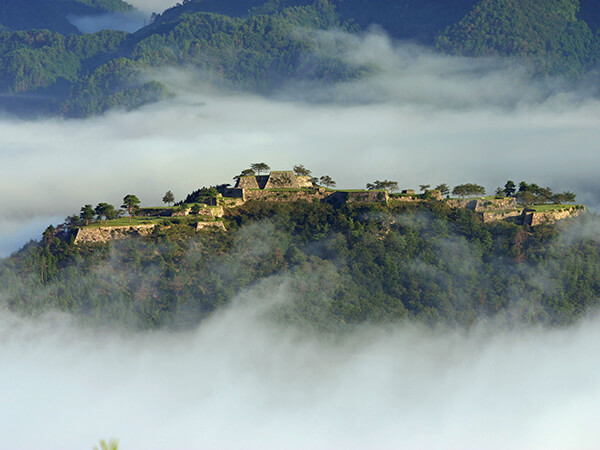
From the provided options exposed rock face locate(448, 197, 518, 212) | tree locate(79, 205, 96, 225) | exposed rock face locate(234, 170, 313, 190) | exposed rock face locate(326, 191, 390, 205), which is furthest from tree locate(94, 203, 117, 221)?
exposed rock face locate(448, 197, 518, 212)

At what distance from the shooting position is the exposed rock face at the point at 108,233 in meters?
125

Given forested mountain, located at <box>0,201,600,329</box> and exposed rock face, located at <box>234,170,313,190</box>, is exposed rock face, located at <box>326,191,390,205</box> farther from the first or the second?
exposed rock face, located at <box>234,170,313,190</box>

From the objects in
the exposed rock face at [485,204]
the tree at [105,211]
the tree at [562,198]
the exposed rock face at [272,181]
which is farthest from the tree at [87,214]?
the tree at [562,198]

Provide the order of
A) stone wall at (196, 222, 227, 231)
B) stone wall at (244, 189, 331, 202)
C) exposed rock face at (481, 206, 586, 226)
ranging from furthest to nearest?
stone wall at (244, 189, 331, 202) < exposed rock face at (481, 206, 586, 226) < stone wall at (196, 222, 227, 231)

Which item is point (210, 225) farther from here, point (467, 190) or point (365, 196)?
point (467, 190)

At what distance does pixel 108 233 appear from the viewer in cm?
12544

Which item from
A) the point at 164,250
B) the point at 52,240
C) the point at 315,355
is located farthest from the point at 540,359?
the point at 52,240

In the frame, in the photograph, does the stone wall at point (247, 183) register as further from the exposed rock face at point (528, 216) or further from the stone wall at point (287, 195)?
the exposed rock face at point (528, 216)

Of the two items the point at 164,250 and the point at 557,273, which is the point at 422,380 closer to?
the point at 557,273

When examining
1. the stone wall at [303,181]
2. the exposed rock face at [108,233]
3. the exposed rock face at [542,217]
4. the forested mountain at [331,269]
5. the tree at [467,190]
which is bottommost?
the forested mountain at [331,269]

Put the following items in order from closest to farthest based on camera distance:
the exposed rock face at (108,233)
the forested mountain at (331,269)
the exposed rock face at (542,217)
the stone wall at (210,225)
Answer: the forested mountain at (331,269)
the exposed rock face at (108,233)
the stone wall at (210,225)
the exposed rock face at (542,217)

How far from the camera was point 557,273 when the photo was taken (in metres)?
136

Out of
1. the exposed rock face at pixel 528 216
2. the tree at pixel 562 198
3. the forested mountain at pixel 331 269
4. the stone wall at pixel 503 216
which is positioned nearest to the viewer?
the forested mountain at pixel 331 269

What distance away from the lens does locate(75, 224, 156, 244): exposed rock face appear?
12456 cm
